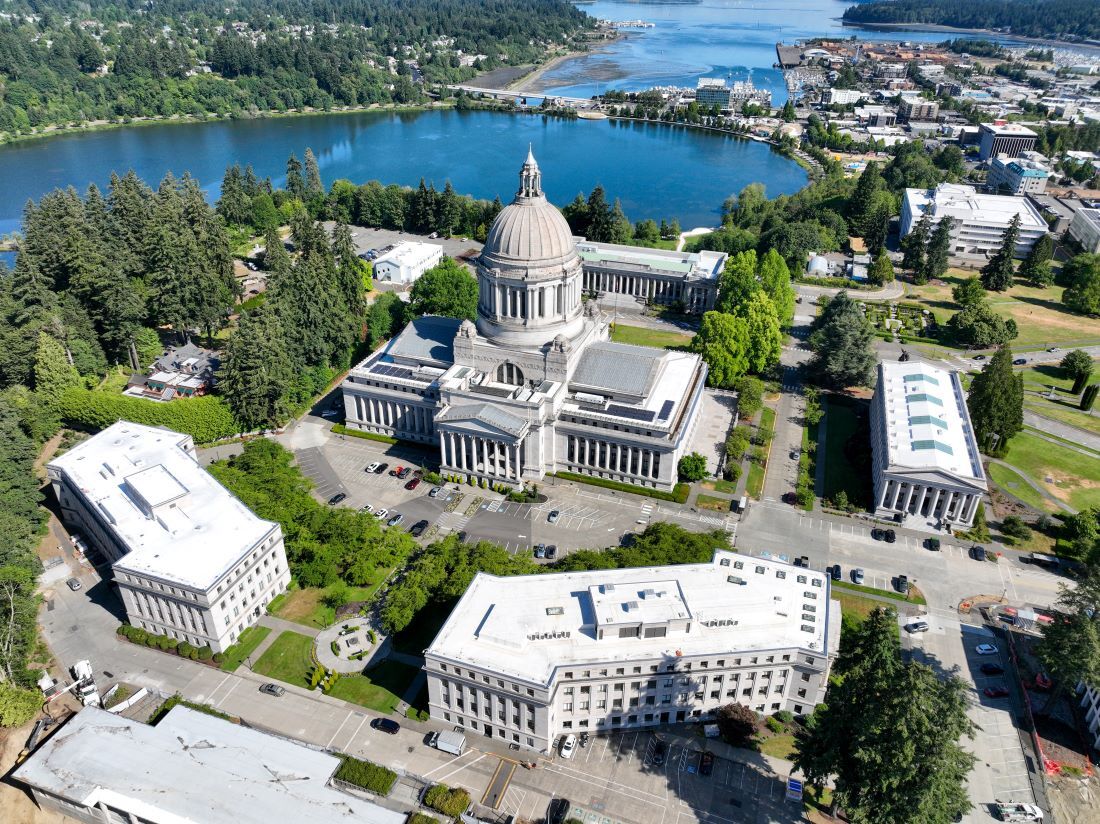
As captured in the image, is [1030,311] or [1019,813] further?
[1030,311]

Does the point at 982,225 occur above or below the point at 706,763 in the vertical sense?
above

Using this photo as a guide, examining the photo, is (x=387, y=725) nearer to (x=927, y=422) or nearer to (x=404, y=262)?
(x=927, y=422)

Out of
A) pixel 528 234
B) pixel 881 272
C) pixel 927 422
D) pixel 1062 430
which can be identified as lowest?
pixel 1062 430

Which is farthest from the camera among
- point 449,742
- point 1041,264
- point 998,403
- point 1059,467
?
point 1041,264

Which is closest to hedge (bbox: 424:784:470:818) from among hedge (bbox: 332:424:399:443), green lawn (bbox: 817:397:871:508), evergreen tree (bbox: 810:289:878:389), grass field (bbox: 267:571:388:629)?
grass field (bbox: 267:571:388:629)

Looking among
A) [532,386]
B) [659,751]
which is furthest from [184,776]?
[532,386]

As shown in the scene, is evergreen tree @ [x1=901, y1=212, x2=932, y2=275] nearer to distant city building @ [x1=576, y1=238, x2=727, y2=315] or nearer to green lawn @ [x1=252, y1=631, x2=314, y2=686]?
distant city building @ [x1=576, y1=238, x2=727, y2=315]

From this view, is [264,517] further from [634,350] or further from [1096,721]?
[1096,721]
